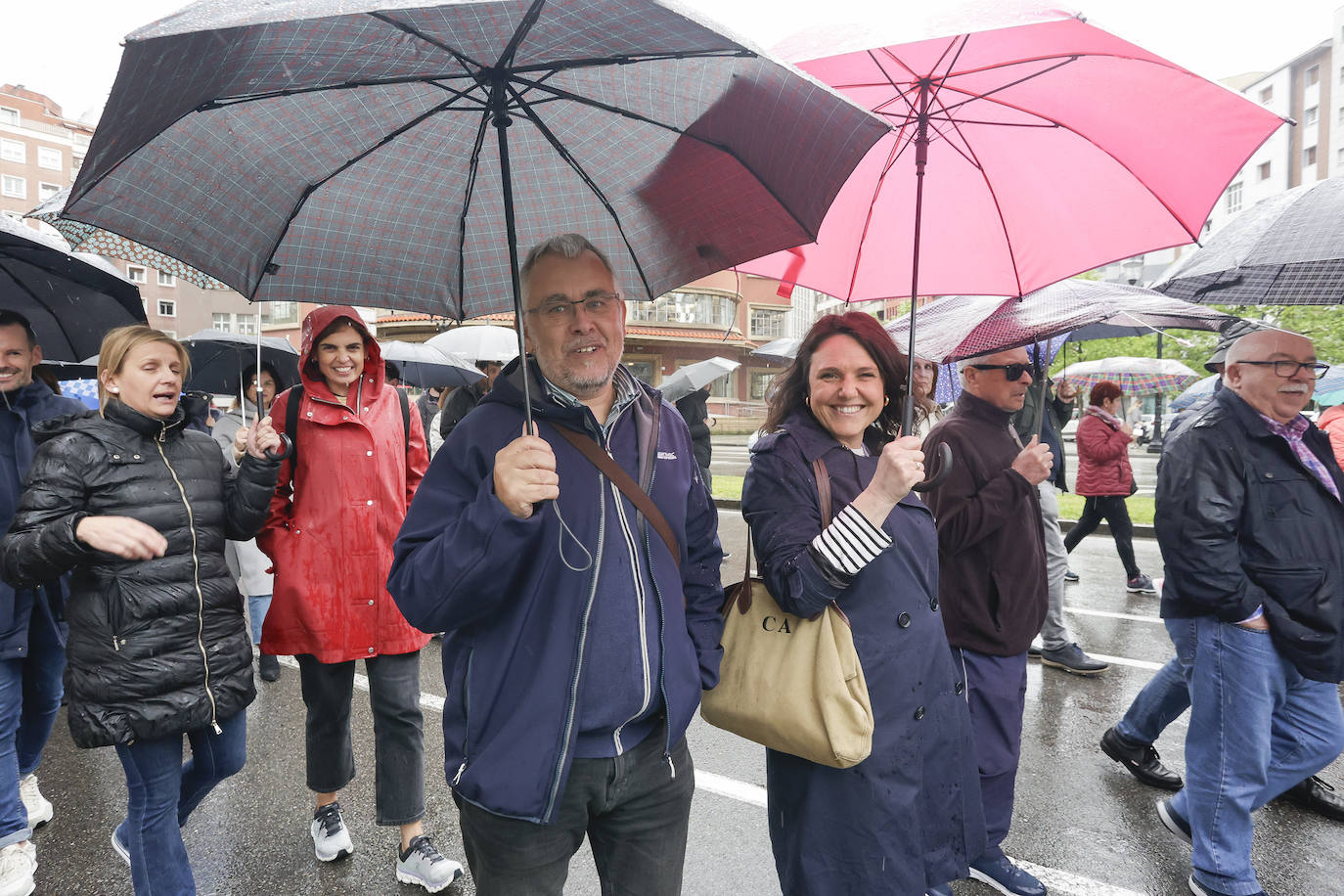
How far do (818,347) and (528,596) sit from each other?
120cm

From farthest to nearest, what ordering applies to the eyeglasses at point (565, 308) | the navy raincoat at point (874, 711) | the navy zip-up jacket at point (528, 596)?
the navy raincoat at point (874, 711), the eyeglasses at point (565, 308), the navy zip-up jacket at point (528, 596)

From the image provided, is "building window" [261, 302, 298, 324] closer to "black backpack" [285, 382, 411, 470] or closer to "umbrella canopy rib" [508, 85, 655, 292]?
"black backpack" [285, 382, 411, 470]

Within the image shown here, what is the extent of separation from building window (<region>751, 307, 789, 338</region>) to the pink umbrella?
37.1m

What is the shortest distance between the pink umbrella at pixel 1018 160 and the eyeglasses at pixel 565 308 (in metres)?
0.73

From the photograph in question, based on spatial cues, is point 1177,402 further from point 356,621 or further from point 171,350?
point 171,350

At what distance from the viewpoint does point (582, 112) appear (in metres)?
1.94

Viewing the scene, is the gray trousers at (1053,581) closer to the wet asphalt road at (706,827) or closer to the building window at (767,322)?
the wet asphalt road at (706,827)

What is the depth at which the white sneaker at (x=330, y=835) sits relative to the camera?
305 centimetres

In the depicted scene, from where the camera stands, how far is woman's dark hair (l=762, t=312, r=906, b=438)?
7.70 feet

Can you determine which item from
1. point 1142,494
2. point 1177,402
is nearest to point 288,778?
point 1177,402

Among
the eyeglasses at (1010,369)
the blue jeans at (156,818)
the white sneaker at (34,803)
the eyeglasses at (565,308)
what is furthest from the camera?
the white sneaker at (34,803)

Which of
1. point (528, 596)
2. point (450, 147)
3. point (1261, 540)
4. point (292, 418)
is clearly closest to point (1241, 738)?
point (1261, 540)

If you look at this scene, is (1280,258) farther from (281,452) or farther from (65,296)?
(65,296)

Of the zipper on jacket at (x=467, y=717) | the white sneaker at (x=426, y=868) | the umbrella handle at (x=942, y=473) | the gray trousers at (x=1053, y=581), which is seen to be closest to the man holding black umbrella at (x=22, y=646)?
the white sneaker at (x=426, y=868)
